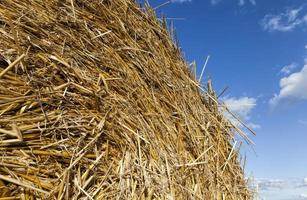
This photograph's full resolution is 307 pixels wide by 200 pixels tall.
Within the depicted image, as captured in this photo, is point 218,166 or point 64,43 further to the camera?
point 218,166

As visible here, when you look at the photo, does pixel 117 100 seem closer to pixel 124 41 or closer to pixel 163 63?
pixel 124 41

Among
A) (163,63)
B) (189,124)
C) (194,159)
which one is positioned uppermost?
(163,63)

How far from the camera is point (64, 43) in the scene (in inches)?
79.4

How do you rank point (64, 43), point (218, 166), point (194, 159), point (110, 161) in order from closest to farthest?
1. point (110, 161)
2. point (64, 43)
3. point (194, 159)
4. point (218, 166)

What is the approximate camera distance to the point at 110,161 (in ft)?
6.10

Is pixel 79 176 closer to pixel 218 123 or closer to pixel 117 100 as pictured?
pixel 117 100

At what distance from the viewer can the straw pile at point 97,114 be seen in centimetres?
167

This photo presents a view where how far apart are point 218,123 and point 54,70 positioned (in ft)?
4.10

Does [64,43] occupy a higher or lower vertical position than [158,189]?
higher

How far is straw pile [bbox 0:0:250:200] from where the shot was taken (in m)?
1.67

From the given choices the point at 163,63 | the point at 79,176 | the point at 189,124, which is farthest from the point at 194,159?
the point at 79,176

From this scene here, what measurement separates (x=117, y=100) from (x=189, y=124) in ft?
1.86

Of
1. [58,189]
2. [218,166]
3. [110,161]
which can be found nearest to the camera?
[58,189]

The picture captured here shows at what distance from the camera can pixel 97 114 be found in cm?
191
